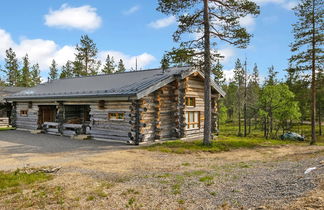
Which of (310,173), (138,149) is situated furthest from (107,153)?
(310,173)

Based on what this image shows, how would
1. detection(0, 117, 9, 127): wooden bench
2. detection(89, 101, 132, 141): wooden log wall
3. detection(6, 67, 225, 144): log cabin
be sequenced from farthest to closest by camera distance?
detection(0, 117, 9, 127): wooden bench, detection(89, 101, 132, 141): wooden log wall, detection(6, 67, 225, 144): log cabin

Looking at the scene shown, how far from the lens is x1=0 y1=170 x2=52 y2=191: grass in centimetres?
742

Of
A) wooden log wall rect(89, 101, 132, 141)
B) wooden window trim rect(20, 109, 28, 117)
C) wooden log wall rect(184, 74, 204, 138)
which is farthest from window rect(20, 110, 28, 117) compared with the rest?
wooden log wall rect(184, 74, 204, 138)

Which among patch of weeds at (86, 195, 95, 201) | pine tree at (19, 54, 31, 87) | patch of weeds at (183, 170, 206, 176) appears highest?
pine tree at (19, 54, 31, 87)

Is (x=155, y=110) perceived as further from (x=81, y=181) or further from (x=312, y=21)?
(x=312, y=21)

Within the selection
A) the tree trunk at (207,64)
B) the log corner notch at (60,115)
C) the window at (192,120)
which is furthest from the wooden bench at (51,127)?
the tree trunk at (207,64)

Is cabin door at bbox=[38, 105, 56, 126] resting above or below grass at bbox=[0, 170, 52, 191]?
above

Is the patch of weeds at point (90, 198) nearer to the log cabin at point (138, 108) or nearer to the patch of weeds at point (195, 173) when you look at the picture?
the patch of weeds at point (195, 173)

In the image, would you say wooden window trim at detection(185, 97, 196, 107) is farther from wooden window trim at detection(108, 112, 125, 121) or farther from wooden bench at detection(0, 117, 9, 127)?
wooden bench at detection(0, 117, 9, 127)

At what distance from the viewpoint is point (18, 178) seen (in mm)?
8031

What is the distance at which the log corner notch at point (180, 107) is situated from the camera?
17.3 metres

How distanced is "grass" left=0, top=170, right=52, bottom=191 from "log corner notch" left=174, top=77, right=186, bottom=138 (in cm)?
1044

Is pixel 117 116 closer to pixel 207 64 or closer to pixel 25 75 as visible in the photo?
pixel 207 64

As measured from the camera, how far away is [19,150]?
13461 mm
